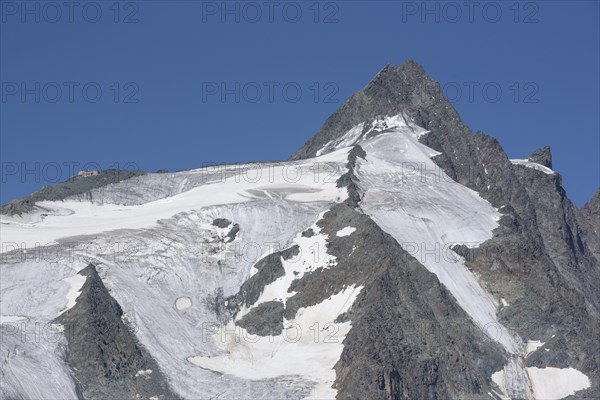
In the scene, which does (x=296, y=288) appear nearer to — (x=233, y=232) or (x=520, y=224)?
(x=233, y=232)

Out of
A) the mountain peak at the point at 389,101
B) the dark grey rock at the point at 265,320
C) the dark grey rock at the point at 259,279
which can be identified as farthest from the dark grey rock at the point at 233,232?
the mountain peak at the point at 389,101

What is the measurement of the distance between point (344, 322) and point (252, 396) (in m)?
9.03

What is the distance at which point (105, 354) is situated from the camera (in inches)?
3917

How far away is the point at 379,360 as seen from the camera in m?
99.3

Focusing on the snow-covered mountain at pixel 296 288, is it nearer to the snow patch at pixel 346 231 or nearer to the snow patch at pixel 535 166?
the snow patch at pixel 346 231

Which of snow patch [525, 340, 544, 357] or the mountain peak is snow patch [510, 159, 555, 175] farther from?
snow patch [525, 340, 544, 357]

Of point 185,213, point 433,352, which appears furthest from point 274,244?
point 433,352

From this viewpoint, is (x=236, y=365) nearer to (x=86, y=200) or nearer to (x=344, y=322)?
(x=344, y=322)

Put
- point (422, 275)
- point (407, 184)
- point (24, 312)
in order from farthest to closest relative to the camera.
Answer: point (407, 184) → point (422, 275) → point (24, 312)

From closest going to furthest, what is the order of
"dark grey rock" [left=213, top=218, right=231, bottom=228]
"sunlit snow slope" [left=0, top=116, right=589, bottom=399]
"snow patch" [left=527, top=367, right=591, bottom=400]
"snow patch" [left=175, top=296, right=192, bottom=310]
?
"sunlit snow slope" [left=0, top=116, right=589, bottom=399]
"snow patch" [left=527, top=367, right=591, bottom=400]
"snow patch" [left=175, top=296, right=192, bottom=310]
"dark grey rock" [left=213, top=218, right=231, bottom=228]

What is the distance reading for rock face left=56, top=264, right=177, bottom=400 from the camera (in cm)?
9756

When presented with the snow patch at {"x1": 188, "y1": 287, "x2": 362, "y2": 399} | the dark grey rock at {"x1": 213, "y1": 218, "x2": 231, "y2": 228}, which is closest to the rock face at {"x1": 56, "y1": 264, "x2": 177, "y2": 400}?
the snow patch at {"x1": 188, "y1": 287, "x2": 362, "y2": 399}

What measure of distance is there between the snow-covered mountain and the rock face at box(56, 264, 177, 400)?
13 centimetres

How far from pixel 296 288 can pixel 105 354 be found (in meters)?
16.2
